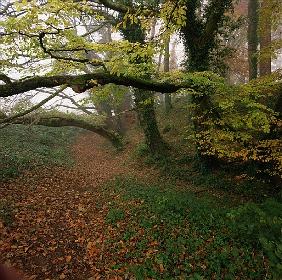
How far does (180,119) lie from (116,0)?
8963 millimetres

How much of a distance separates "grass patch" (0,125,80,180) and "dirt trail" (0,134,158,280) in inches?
31.5

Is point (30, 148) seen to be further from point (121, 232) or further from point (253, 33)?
point (253, 33)

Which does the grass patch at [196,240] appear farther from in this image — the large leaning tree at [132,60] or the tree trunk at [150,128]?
the tree trunk at [150,128]

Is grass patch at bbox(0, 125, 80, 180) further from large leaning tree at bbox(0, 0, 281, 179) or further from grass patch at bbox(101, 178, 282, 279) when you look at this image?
grass patch at bbox(101, 178, 282, 279)

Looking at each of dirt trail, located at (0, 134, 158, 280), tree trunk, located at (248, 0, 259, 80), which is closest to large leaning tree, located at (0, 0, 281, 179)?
dirt trail, located at (0, 134, 158, 280)

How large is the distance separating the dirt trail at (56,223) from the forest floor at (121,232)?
2 centimetres

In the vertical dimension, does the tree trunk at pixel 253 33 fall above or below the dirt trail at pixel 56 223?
above

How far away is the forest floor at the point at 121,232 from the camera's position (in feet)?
22.6

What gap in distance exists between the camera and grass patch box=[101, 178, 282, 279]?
6.54 m

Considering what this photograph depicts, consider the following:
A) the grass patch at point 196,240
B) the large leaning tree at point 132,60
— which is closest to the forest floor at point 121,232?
the grass patch at point 196,240

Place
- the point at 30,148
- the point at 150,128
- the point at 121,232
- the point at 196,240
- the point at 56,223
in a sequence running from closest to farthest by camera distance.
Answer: the point at 196,240
the point at 121,232
the point at 56,223
the point at 150,128
the point at 30,148

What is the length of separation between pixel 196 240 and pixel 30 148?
11.8 m

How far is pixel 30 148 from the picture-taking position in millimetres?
16656

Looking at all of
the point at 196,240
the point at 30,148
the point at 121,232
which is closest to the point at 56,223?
the point at 121,232
